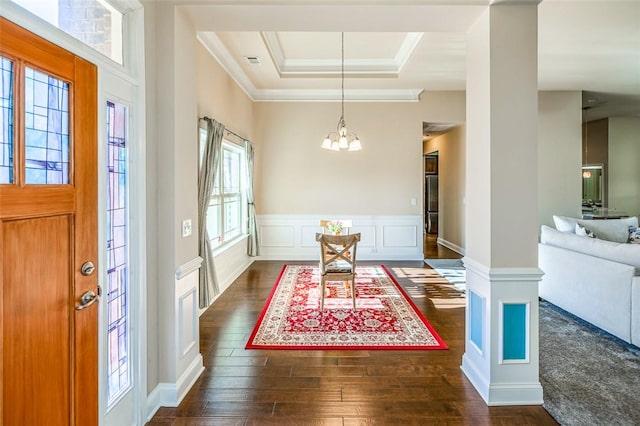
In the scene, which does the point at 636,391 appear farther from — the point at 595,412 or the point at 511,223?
the point at 511,223

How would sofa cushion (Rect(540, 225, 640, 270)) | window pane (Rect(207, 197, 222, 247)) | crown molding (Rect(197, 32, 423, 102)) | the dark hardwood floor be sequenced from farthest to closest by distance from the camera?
crown molding (Rect(197, 32, 423, 102)) < window pane (Rect(207, 197, 222, 247)) < sofa cushion (Rect(540, 225, 640, 270)) < the dark hardwood floor

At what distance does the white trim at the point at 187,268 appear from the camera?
2.49 metres

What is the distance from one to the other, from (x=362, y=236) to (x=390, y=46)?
141 inches

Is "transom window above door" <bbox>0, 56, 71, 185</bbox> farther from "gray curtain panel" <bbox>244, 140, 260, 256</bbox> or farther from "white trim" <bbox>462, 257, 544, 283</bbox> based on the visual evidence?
"gray curtain panel" <bbox>244, 140, 260, 256</bbox>

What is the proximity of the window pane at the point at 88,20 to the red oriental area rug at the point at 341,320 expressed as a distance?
261 cm

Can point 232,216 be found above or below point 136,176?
below

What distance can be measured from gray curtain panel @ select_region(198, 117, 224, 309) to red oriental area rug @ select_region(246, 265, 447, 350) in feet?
2.23

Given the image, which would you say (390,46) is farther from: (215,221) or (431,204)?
(431,204)

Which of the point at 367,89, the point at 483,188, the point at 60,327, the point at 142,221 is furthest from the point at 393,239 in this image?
the point at 60,327

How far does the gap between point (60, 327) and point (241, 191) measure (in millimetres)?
4955

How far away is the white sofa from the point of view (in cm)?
328

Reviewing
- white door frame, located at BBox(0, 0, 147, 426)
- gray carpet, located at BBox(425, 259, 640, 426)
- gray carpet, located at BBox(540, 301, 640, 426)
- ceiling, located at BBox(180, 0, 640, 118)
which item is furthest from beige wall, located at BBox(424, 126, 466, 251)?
white door frame, located at BBox(0, 0, 147, 426)

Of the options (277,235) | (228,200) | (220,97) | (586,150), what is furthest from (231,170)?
(586,150)

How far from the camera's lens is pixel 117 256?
209 cm
